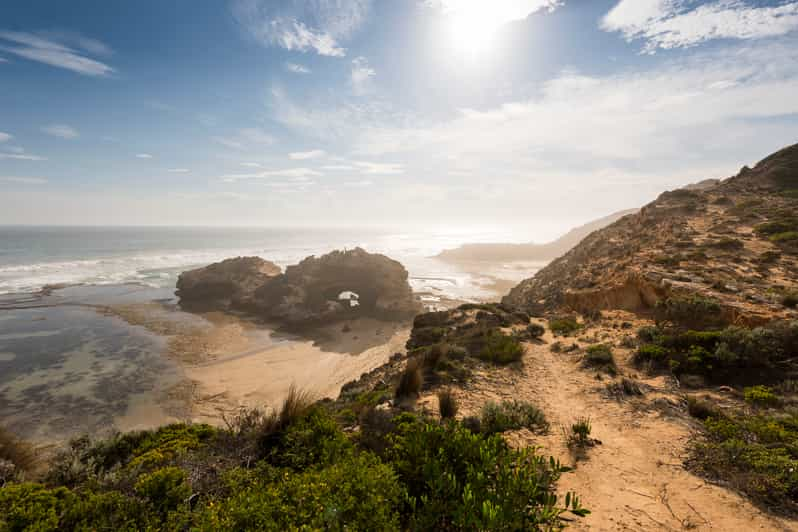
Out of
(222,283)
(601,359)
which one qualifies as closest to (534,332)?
(601,359)

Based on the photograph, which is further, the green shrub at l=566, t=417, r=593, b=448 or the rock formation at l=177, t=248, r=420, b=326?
the rock formation at l=177, t=248, r=420, b=326

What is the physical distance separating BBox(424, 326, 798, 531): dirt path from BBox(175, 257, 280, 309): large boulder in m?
33.7

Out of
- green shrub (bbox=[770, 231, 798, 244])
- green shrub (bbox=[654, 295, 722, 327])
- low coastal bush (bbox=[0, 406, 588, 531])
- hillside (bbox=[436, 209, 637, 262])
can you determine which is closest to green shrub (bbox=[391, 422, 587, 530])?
low coastal bush (bbox=[0, 406, 588, 531])

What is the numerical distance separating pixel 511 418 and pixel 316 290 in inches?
1185

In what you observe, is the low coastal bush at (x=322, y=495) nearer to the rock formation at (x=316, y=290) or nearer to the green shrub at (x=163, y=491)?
the green shrub at (x=163, y=491)

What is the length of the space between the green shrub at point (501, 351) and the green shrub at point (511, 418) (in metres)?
3.61

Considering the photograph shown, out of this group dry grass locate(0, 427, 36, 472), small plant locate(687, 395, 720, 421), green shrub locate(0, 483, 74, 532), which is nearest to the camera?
green shrub locate(0, 483, 74, 532)

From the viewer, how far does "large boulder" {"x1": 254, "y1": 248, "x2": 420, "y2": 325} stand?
106ft

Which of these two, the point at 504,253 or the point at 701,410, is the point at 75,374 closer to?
the point at 701,410

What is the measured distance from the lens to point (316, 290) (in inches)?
1368

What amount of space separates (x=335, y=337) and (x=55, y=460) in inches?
884

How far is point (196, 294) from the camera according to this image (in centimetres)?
3828

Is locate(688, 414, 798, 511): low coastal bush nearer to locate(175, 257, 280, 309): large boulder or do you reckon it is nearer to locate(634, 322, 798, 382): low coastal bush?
locate(634, 322, 798, 382): low coastal bush

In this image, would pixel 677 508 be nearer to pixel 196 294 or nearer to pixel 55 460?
pixel 55 460
